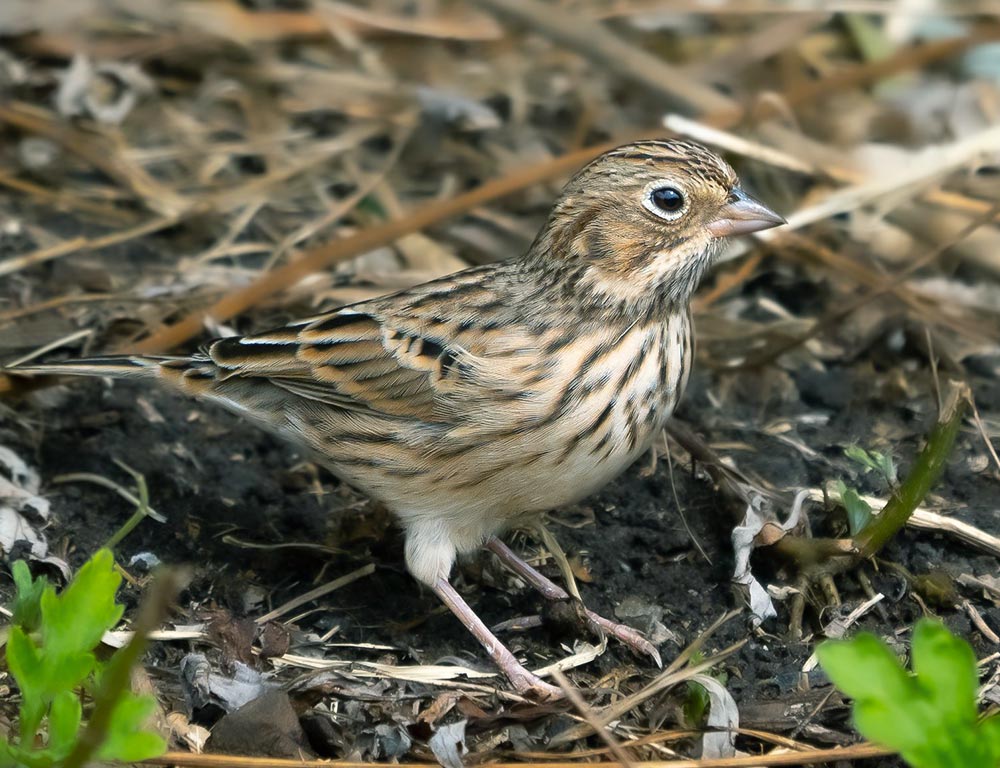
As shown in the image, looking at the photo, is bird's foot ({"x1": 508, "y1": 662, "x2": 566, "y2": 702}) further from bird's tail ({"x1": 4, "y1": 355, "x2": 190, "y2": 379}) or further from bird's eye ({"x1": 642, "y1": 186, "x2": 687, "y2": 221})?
bird's tail ({"x1": 4, "y1": 355, "x2": 190, "y2": 379})

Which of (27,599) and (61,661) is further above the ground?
(61,661)

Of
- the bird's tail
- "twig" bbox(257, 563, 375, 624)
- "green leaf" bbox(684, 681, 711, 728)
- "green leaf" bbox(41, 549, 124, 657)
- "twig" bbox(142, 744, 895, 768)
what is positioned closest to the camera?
"green leaf" bbox(41, 549, 124, 657)

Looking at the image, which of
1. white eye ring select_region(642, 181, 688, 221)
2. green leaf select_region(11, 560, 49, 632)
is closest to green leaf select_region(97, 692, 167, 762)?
green leaf select_region(11, 560, 49, 632)

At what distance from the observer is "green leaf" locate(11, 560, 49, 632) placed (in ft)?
13.1

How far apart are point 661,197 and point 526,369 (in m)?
0.69

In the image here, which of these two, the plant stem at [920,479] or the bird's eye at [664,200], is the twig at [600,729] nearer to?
the plant stem at [920,479]

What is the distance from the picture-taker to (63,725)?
3.23 m

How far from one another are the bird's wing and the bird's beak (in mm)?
741

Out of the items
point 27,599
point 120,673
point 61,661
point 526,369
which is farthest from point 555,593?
point 120,673

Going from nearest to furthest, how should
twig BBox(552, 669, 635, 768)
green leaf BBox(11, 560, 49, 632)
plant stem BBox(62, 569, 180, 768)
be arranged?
1. plant stem BBox(62, 569, 180, 768)
2. twig BBox(552, 669, 635, 768)
3. green leaf BBox(11, 560, 49, 632)

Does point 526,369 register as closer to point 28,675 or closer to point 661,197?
point 661,197

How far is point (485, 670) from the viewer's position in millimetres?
4312

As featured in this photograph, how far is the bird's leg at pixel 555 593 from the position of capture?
14.0 ft

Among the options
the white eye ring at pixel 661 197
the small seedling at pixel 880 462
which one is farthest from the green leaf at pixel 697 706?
the white eye ring at pixel 661 197
